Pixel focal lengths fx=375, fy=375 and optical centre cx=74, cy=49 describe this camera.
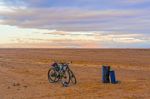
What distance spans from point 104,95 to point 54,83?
224 inches

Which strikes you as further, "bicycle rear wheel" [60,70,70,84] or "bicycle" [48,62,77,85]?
"bicycle rear wheel" [60,70,70,84]

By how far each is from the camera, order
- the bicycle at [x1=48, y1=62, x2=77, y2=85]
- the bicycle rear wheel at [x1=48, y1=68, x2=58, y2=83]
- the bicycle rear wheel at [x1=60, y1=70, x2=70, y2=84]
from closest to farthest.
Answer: the bicycle at [x1=48, y1=62, x2=77, y2=85]
the bicycle rear wheel at [x1=60, y1=70, x2=70, y2=84]
the bicycle rear wheel at [x1=48, y1=68, x2=58, y2=83]

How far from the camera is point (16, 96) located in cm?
1727

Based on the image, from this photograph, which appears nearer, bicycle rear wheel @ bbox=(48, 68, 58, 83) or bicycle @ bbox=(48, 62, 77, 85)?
bicycle @ bbox=(48, 62, 77, 85)

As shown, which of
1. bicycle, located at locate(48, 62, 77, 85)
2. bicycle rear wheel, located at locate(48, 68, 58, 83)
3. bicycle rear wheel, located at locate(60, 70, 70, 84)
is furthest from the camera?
bicycle rear wheel, located at locate(48, 68, 58, 83)

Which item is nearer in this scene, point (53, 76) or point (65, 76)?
point (65, 76)

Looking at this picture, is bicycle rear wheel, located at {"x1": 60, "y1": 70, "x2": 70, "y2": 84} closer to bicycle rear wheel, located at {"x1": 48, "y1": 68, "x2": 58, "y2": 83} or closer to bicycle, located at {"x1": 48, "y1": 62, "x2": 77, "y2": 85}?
bicycle, located at {"x1": 48, "y1": 62, "x2": 77, "y2": 85}

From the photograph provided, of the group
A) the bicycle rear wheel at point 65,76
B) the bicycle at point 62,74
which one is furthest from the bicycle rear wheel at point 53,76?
the bicycle rear wheel at point 65,76

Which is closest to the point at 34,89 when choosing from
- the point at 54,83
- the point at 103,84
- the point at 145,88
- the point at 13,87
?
the point at 13,87

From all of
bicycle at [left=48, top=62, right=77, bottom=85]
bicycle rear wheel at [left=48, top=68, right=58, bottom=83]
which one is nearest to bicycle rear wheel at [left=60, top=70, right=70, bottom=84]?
bicycle at [left=48, top=62, right=77, bottom=85]

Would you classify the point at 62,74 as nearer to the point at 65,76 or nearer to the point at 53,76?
the point at 65,76

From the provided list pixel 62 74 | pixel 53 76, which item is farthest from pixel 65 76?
pixel 53 76

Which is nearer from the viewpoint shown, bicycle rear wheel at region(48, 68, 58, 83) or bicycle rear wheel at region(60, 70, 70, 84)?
bicycle rear wheel at region(60, 70, 70, 84)

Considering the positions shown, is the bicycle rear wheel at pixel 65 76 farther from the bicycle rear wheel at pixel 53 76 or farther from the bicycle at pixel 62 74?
the bicycle rear wheel at pixel 53 76
